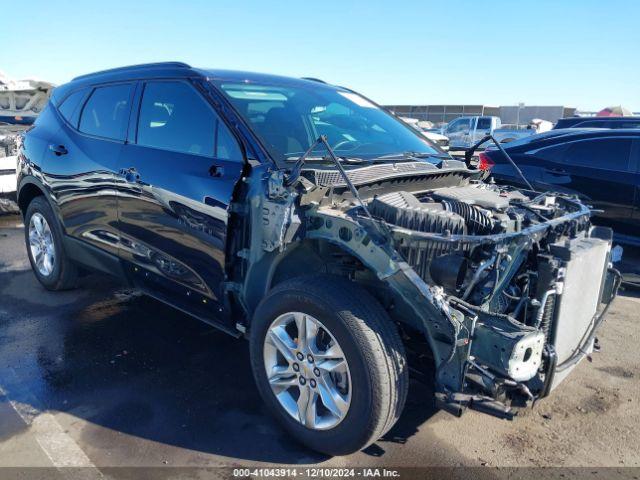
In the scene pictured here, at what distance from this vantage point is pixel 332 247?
2947 mm

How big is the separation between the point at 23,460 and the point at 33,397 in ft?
2.21

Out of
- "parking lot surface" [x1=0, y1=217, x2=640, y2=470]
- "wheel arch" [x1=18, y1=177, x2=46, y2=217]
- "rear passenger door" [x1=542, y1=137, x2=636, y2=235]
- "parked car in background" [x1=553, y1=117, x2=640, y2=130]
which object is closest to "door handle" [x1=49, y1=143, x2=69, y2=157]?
"wheel arch" [x1=18, y1=177, x2=46, y2=217]

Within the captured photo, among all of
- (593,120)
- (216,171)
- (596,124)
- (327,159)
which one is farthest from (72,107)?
(593,120)

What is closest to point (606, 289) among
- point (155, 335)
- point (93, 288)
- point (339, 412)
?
point (339, 412)

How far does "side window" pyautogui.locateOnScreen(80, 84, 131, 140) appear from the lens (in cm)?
405

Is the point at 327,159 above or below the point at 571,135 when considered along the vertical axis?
below

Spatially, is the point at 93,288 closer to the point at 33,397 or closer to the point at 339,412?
the point at 33,397

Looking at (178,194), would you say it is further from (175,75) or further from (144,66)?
(144,66)

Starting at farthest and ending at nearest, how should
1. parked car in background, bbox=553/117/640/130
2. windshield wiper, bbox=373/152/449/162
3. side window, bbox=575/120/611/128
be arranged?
side window, bbox=575/120/611/128 < parked car in background, bbox=553/117/640/130 < windshield wiper, bbox=373/152/449/162

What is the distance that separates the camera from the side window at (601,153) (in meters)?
6.29

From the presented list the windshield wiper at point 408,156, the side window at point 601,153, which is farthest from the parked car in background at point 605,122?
the windshield wiper at point 408,156

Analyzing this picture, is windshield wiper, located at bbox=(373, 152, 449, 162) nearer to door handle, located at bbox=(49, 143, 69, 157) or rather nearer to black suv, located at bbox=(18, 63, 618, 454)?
black suv, located at bbox=(18, 63, 618, 454)

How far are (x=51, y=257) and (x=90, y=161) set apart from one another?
142 centimetres

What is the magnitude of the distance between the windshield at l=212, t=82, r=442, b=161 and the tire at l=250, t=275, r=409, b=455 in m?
0.87
